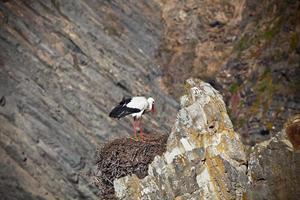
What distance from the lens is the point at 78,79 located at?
3581 centimetres

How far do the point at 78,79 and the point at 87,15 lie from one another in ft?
12.4

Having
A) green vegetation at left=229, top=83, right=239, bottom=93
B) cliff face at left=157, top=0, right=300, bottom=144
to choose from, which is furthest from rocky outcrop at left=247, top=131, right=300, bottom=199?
green vegetation at left=229, top=83, right=239, bottom=93

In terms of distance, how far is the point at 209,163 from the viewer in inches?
752

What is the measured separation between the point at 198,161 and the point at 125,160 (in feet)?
10.3

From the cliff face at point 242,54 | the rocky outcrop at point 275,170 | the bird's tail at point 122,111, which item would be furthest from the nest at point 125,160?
the cliff face at point 242,54

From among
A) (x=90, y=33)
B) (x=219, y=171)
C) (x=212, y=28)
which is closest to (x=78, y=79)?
(x=90, y=33)

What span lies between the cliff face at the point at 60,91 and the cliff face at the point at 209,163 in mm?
13399

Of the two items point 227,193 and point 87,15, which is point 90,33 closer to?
point 87,15

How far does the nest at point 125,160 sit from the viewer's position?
21562 mm

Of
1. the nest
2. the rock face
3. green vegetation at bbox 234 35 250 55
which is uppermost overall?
the rock face

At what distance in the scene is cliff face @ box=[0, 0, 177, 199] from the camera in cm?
3344

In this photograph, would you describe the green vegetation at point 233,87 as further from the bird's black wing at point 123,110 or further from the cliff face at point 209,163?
the cliff face at point 209,163

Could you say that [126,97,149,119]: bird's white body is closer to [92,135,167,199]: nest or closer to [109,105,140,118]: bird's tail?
[109,105,140,118]: bird's tail

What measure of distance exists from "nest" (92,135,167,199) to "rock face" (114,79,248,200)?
885 millimetres
